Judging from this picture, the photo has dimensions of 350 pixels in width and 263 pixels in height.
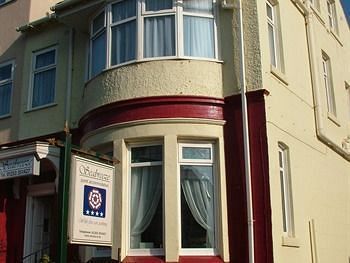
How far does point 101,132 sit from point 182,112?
6.44 ft

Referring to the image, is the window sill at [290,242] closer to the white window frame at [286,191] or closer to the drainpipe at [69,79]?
the white window frame at [286,191]

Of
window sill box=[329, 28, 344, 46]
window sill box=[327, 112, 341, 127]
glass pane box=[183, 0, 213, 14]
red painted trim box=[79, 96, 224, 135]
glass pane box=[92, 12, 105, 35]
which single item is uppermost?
window sill box=[329, 28, 344, 46]

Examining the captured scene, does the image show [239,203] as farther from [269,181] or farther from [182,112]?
[182,112]

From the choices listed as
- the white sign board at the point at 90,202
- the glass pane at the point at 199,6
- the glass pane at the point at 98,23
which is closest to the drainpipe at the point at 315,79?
the glass pane at the point at 199,6

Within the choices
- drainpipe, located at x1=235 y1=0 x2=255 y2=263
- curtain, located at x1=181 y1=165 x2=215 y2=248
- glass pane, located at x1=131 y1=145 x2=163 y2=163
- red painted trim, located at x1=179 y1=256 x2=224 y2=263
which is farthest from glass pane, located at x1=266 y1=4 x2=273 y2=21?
red painted trim, located at x1=179 y1=256 x2=224 y2=263

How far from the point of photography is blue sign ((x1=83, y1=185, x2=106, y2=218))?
7.50 meters

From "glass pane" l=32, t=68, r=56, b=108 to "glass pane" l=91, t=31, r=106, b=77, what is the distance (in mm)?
2106

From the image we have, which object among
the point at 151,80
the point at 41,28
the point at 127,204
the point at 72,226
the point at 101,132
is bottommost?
the point at 72,226

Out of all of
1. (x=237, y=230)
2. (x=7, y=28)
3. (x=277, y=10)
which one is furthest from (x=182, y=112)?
(x=7, y=28)

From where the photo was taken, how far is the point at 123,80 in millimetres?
12273

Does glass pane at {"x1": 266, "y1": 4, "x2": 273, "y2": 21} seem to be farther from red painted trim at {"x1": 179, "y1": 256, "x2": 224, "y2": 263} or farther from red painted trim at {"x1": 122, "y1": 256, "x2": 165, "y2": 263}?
red painted trim at {"x1": 122, "y1": 256, "x2": 165, "y2": 263}

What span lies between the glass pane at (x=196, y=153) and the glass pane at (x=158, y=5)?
3.25 m

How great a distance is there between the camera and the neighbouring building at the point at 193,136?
436 inches

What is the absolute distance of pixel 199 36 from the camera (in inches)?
484
